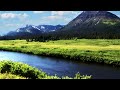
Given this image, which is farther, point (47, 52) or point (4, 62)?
point (47, 52)

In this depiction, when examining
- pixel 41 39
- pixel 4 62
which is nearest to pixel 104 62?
pixel 4 62

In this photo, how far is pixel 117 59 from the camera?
165 ft
